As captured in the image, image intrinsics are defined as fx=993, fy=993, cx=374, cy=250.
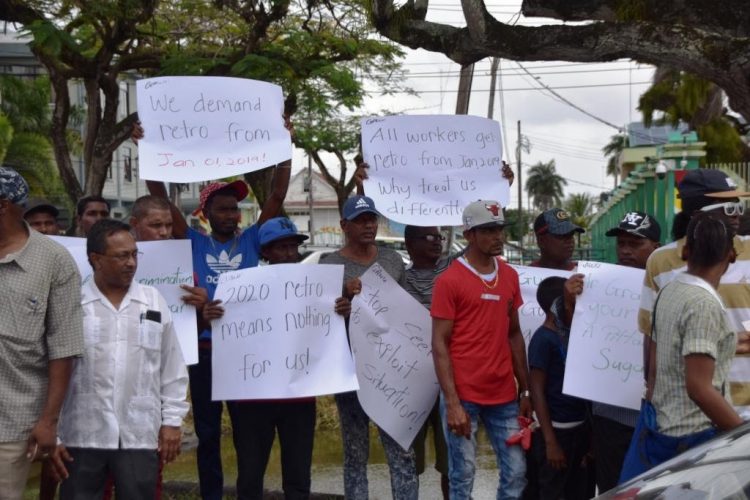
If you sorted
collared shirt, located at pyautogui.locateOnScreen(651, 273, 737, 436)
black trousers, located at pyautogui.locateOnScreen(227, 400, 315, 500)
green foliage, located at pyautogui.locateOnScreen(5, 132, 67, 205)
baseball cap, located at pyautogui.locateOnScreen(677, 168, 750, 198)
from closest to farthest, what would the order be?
collared shirt, located at pyautogui.locateOnScreen(651, 273, 737, 436)
baseball cap, located at pyautogui.locateOnScreen(677, 168, 750, 198)
black trousers, located at pyautogui.locateOnScreen(227, 400, 315, 500)
green foliage, located at pyautogui.locateOnScreen(5, 132, 67, 205)

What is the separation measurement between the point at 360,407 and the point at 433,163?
1571 millimetres

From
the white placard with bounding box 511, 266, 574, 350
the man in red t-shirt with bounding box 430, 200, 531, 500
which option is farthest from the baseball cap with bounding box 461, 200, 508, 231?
the white placard with bounding box 511, 266, 574, 350

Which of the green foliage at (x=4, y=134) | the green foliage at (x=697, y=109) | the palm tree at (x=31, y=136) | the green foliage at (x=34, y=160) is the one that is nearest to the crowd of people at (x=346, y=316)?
the green foliage at (x=697, y=109)

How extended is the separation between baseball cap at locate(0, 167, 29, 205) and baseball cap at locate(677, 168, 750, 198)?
302cm

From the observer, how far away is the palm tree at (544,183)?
117938 millimetres

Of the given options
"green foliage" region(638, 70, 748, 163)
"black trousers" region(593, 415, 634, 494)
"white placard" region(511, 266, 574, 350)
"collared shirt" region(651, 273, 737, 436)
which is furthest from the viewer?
"green foliage" region(638, 70, 748, 163)

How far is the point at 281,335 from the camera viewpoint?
5500 mm

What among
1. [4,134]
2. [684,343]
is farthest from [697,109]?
[684,343]

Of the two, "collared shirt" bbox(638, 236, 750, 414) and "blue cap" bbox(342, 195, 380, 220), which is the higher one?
"blue cap" bbox(342, 195, 380, 220)

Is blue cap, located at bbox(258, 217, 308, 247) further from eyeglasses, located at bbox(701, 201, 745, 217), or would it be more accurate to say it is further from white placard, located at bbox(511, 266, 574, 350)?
eyeglasses, located at bbox(701, 201, 745, 217)

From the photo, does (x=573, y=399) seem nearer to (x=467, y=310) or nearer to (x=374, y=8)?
(x=467, y=310)

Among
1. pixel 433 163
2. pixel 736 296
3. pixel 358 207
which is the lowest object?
pixel 736 296

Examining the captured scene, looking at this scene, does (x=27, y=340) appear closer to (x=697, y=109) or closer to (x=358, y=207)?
(x=358, y=207)

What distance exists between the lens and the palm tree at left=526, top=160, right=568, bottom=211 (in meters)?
118
